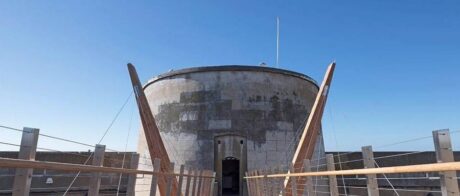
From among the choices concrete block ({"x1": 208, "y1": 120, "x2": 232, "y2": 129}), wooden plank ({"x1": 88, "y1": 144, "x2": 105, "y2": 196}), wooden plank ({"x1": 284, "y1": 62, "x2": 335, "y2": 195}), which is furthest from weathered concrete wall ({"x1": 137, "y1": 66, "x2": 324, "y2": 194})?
wooden plank ({"x1": 88, "y1": 144, "x2": 105, "y2": 196})

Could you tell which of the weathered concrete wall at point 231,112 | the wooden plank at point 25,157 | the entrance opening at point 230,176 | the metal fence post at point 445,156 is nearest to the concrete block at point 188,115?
the weathered concrete wall at point 231,112

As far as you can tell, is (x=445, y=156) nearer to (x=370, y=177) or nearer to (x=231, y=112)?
(x=370, y=177)

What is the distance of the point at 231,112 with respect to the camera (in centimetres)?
1302

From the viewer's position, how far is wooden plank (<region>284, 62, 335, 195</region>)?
9.63 m

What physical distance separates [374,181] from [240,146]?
10.3 m

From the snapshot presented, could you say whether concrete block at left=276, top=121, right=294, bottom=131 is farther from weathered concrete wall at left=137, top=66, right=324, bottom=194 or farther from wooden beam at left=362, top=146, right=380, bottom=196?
wooden beam at left=362, top=146, right=380, bottom=196

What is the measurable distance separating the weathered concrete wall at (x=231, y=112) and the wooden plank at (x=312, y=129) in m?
2.62

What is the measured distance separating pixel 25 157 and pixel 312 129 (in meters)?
8.92

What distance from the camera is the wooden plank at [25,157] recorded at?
190cm

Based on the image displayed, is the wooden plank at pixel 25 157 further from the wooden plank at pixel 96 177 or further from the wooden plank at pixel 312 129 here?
the wooden plank at pixel 312 129

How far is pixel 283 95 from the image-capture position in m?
13.6

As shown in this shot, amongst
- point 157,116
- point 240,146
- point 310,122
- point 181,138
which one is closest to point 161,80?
point 157,116

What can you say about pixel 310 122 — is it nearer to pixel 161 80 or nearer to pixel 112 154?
pixel 161 80

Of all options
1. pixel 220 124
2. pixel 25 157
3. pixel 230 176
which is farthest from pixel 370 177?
pixel 230 176
